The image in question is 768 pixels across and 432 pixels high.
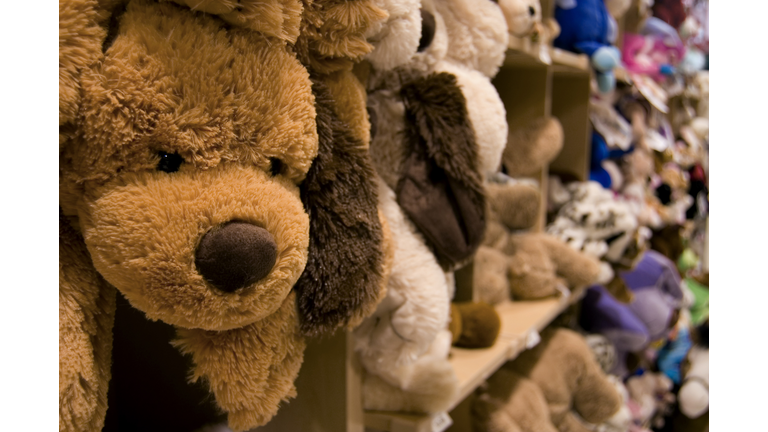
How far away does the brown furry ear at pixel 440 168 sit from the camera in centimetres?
72

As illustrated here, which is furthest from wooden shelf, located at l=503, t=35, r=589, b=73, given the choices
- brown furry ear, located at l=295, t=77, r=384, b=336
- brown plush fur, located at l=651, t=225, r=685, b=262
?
brown plush fur, located at l=651, t=225, r=685, b=262

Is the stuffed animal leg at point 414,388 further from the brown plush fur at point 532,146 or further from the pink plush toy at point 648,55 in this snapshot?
the pink plush toy at point 648,55

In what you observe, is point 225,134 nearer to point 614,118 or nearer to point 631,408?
point 614,118

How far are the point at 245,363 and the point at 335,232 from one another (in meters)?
0.14

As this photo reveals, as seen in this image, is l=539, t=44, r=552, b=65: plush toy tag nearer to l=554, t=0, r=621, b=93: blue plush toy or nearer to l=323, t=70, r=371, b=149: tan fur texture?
l=554, t=0, r=621, b=93: blue plush toy

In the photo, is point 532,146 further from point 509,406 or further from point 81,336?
Result: point 81,336

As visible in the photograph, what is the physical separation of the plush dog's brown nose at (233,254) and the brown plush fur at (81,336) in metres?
0.11

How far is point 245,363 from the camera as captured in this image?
0.50m

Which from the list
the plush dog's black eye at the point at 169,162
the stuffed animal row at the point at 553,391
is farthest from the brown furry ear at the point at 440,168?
the stuffed animal row at the point at 553,391

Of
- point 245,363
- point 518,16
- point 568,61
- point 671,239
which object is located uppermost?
point 518,16

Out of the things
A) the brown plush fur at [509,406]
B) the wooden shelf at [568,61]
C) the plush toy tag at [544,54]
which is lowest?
the brown plush fur at [509,406]

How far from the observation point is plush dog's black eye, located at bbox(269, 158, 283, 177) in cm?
48

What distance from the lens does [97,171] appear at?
1.35 ft

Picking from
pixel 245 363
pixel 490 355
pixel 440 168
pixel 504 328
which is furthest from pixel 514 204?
pixel 245 363
